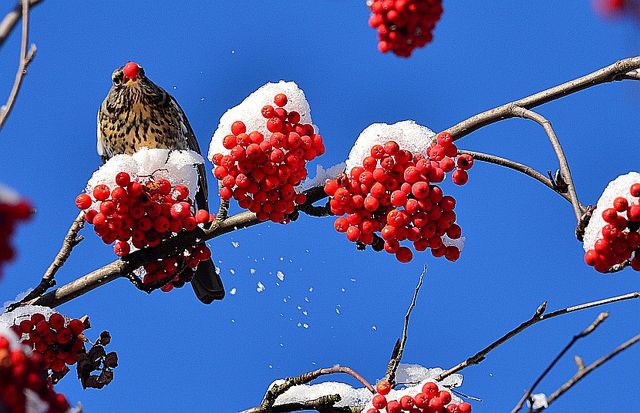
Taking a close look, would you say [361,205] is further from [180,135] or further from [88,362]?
[180,135]

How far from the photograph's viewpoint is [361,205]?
258 centimetres

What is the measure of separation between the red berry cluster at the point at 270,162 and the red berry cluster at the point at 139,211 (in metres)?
0.22

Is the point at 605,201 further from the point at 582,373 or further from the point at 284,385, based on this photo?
→ the point at 284,385

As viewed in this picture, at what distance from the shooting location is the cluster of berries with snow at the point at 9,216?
3.41 feet

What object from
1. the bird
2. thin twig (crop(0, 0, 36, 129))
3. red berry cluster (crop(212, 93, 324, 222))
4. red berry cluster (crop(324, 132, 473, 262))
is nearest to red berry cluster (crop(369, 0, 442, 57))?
red berry cluster (crop(324, 132, 473, 262))

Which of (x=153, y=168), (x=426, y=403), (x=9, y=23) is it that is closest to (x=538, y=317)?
(x=426, y=403)

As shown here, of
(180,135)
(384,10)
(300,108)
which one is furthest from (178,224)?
(180,135)

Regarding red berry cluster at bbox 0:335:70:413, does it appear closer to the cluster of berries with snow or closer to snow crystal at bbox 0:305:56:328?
the cluster of berries with snow

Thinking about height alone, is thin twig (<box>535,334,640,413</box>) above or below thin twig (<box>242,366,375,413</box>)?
below

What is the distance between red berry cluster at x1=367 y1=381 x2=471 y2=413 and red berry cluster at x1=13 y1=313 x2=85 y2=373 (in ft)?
3.47

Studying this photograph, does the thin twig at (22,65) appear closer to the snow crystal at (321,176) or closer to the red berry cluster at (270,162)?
the red berry cluster at (270,162)

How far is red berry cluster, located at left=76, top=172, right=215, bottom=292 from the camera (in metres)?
2.82

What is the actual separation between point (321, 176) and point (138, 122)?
2.31 m

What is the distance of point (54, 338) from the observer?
2951mm
